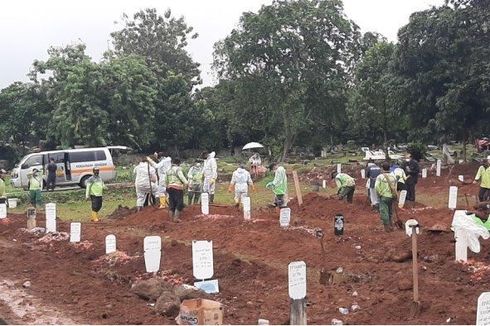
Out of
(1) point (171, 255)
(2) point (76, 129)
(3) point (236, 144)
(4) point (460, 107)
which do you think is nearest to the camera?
(1) point (171, 255)

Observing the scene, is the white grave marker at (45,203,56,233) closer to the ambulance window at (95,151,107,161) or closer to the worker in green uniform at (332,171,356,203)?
the worker in green uniform at (332,171,356,203)

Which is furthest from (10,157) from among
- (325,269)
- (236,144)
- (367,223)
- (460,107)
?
(325,269)

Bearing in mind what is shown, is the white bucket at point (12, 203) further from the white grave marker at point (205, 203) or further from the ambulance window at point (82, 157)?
the white grave marker at point (205, 203)

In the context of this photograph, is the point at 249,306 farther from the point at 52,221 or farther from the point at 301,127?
the point at 301,127

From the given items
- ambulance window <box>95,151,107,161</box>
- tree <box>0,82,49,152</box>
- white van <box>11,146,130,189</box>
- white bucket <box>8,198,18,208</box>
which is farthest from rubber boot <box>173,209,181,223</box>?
tree <box>0,82,49,152</box>

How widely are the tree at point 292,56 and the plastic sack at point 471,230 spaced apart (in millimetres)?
30799

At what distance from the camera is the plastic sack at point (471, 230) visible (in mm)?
10289

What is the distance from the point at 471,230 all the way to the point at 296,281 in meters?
4.55

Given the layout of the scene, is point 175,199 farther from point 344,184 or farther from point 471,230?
point 471,230

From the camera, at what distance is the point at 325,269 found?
35.4ft

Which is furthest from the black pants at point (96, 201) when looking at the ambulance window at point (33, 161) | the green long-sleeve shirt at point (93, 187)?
the ambulance window at point (33, 161)

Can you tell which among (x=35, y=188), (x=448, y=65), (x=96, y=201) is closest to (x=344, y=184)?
(x=96, y=201)

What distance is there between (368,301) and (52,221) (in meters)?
8.87

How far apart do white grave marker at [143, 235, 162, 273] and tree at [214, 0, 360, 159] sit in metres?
30.9
